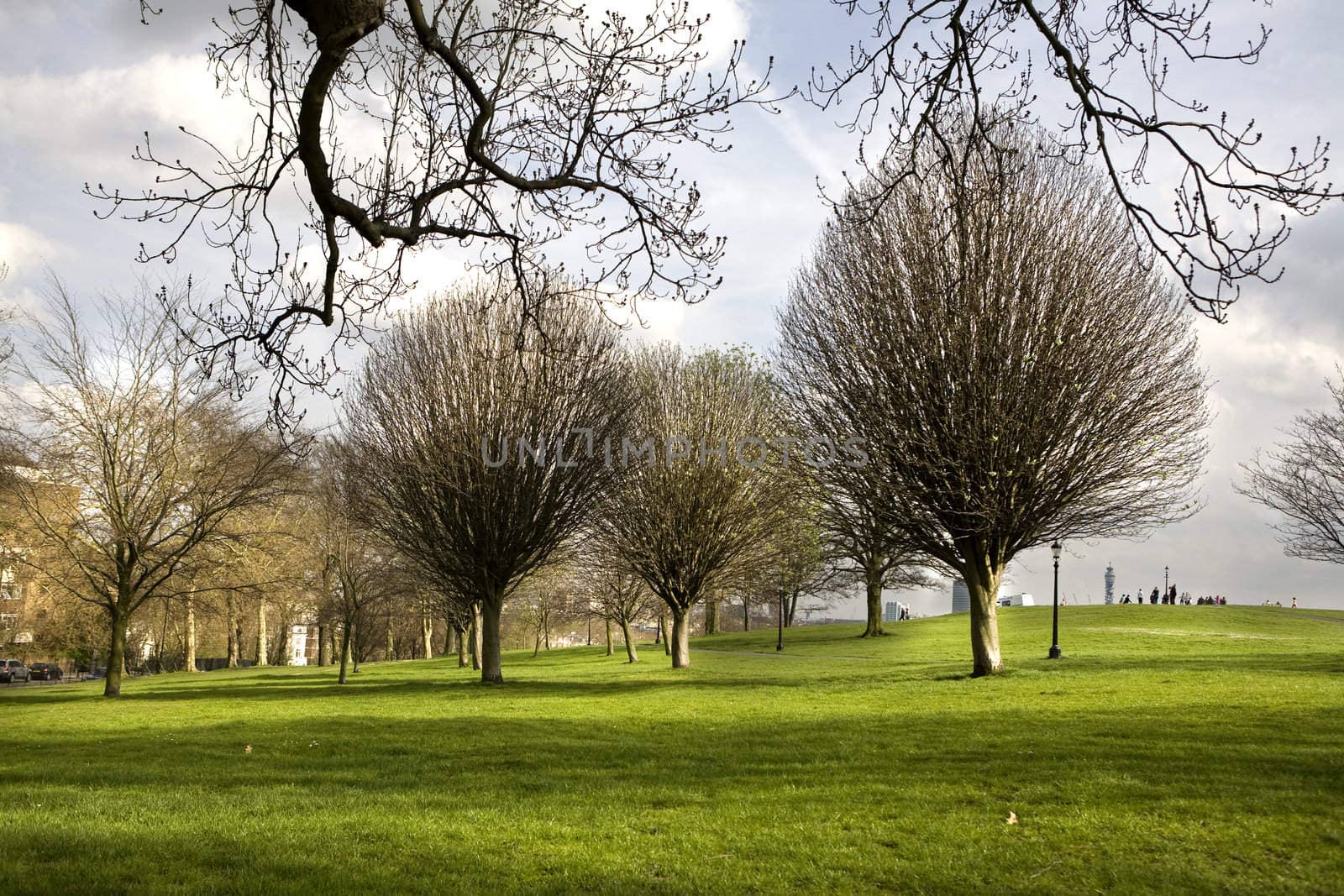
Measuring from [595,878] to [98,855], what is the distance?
392 centimetres

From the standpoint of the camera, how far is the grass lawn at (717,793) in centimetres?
661

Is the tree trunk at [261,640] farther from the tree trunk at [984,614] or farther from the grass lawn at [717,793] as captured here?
the tree trunk at [984,614]

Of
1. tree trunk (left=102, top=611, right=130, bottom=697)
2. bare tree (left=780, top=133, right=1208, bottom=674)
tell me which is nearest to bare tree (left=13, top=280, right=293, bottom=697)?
tree trunk (left=102, top=611, right=130, bottom=697)

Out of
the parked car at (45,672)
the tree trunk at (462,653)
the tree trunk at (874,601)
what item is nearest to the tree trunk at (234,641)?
the parked car at (45,672)

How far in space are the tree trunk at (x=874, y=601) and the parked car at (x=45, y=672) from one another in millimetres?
48607

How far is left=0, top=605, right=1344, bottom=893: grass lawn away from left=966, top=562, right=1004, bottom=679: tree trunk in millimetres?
2051

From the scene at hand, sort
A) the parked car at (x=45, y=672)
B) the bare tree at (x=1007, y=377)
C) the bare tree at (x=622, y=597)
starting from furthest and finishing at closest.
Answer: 1. the parked car at (x=45, y=672)
2. the bare tree at (x=622, y=597)
3. the bare tree at (x=1007, y=377)

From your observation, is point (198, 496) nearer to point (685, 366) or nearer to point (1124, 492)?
point (685, 366)

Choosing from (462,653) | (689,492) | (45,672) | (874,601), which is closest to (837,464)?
(689,492)

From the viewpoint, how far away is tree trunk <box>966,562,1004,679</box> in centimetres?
2259

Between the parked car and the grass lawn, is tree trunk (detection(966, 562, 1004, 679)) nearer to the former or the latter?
the grass lawn

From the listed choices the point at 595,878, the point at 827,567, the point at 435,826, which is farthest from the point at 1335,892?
the point at 827,567

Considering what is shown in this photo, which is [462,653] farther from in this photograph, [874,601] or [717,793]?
[717,793]

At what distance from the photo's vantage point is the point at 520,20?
7570 millimetres
